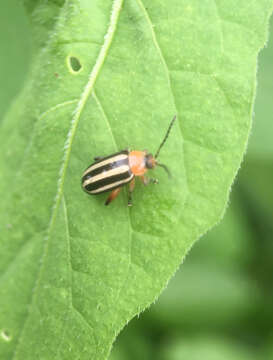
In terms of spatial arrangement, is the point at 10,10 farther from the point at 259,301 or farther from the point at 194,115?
the point at 259,301

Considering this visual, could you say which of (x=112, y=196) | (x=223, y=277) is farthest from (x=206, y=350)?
(x=112, y=196)

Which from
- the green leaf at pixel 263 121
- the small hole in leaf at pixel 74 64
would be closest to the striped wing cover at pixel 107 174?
the small hole in leaf at pixel 74 64

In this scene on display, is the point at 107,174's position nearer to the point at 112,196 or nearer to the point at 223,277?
the point at 112,196

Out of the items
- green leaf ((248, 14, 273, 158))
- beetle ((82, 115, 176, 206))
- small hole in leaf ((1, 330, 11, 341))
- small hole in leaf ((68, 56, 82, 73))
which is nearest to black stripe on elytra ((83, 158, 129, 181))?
beetle ((82, 115, 176, 206))

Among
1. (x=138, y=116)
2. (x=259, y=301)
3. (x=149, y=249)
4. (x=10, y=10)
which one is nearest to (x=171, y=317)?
(x=259, y=301)

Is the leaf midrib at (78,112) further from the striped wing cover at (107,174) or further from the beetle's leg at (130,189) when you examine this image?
the beetle's leg at (130,189)
